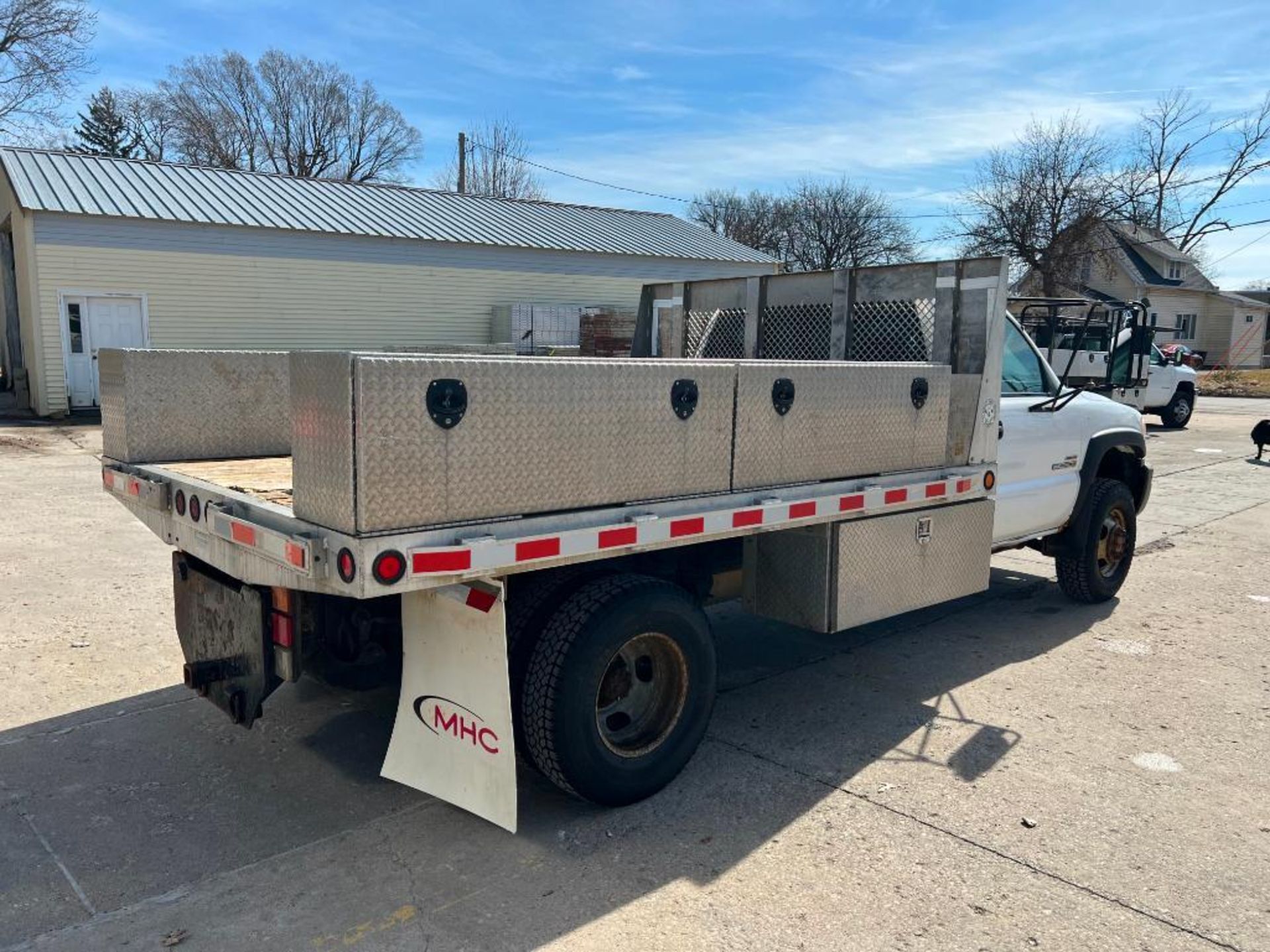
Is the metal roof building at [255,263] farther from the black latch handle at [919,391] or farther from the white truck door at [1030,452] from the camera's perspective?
the black latch handle at [919,391]

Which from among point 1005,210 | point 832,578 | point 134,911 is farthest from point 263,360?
point 1005,210

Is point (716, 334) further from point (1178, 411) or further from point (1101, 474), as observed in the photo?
point (1178, 411)

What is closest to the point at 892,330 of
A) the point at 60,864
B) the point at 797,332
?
the point at 797,332

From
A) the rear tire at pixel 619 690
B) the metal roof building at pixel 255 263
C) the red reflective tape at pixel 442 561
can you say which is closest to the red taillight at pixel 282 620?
the red reflective tape at pixel 442 561

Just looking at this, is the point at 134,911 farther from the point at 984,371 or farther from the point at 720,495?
the point at 984,371

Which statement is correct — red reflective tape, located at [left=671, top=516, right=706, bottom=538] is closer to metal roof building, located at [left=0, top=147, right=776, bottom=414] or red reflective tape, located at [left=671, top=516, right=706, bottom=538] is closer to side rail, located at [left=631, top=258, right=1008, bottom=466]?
side rail, located at [left=631, top=258, right=1008, bottom=466]

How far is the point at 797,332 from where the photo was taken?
6016 millimetres

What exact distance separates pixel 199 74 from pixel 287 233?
37.5m

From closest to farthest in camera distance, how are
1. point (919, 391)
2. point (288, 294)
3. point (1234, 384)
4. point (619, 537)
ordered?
1. point (619, 537)
2. point (919, 391)
3. point (288, 294)
4. point (1234, 384)

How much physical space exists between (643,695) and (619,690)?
0.45 ft

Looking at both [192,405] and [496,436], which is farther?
[192,405]

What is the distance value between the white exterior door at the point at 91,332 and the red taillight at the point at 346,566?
62.7 ft

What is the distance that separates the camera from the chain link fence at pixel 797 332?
5871mm

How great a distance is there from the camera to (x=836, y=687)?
5.31 meters
